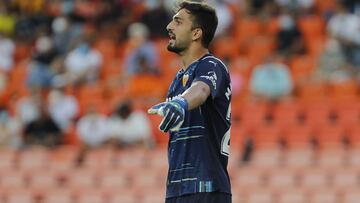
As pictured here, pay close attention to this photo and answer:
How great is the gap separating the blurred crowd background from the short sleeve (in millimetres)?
6923

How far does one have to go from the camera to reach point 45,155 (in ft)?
46.2

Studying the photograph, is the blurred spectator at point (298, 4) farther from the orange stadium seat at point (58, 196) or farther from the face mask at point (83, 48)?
the orange stadium seat at point (58, 196)

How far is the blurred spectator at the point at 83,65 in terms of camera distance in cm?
1557

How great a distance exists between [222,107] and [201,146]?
0.77 ft

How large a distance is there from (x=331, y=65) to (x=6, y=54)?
547cm

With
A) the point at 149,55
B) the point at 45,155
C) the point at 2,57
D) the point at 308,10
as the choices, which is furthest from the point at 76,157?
the point at 308,10

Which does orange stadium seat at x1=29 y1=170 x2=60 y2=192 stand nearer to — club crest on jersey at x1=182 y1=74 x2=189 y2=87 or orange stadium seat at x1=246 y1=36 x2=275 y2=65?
orange stadium seat at x1=246 y1=36 x2=275 y2=65

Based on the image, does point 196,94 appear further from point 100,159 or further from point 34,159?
point 34,159

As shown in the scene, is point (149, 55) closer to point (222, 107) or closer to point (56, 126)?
point (56, 126)

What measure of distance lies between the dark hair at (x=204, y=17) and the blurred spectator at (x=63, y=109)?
919 cm

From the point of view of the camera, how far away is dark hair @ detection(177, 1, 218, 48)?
526 centimetres

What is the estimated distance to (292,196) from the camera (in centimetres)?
1202

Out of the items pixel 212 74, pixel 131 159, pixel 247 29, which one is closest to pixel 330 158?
pixel 131 159

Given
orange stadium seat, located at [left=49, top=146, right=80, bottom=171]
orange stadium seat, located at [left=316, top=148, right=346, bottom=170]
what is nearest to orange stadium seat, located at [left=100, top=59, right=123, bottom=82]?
orange stadium seat, located at [left=49, top=146, right=80, bottom=171]
